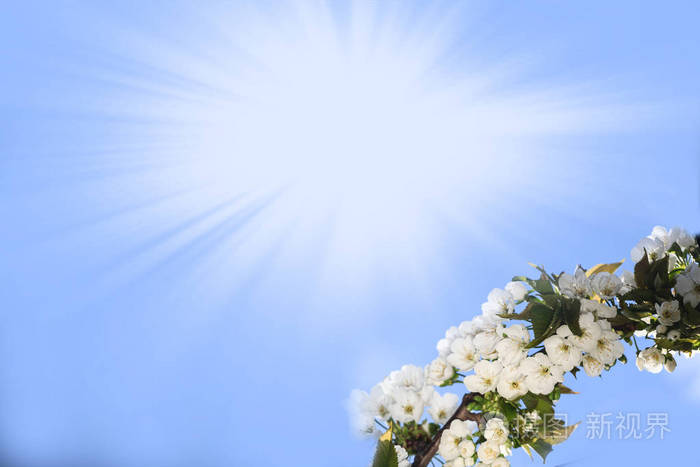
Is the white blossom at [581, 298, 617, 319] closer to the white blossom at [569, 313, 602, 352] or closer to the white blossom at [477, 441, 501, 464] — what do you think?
the white blossom at [569, 313, 602, 352]

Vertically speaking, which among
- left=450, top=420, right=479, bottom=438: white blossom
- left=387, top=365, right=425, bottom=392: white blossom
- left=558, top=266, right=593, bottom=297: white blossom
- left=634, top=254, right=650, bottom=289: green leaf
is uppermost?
left=634, top=254, right=650, bottom=289: green leaf

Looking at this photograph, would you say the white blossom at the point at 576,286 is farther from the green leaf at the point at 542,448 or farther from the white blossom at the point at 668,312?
the green leaf at the point at 542,448

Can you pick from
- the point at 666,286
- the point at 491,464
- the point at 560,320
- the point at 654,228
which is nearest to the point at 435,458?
the point at 491,464

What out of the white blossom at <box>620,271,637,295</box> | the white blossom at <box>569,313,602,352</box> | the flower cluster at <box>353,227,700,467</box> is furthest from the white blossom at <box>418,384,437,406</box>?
the white blossom at <box>620,271,637,295</box>

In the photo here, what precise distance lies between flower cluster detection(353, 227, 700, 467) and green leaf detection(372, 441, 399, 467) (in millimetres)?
71

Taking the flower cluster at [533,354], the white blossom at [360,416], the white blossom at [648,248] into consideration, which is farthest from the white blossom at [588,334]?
the white blossom at [360,416]

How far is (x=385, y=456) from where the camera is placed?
2.16 ft

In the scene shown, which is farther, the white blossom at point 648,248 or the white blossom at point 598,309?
the white blossom at point 648,248

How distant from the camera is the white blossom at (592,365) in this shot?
0.76 m

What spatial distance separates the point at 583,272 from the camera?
0.80 m

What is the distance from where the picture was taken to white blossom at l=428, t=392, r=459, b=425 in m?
0.81

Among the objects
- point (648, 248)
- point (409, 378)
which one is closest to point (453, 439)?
point (409, 378)

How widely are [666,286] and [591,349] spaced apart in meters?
0.16

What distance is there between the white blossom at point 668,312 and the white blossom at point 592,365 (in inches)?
4.4
